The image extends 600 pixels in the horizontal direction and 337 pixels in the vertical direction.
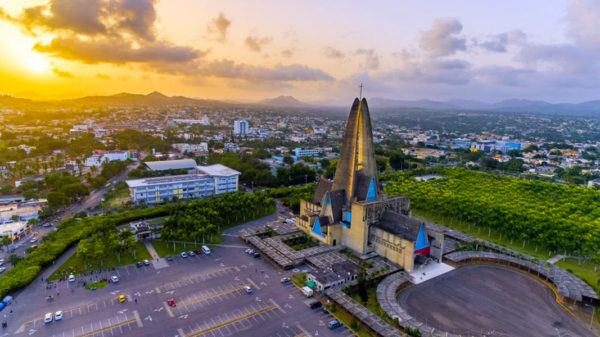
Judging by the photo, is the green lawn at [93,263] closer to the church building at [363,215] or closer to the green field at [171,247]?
the green field at [171,247]

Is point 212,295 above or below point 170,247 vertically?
below

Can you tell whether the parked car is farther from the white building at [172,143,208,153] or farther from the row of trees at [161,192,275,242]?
the white building at [172,143,208,153]

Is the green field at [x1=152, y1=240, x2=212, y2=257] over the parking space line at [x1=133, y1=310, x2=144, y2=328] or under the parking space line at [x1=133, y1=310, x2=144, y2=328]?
over

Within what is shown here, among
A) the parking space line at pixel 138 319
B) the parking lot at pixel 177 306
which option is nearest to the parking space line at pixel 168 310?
the parking lot at pixel 177 306

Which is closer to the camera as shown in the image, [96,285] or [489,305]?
[489,305]

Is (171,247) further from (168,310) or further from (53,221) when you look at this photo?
(53,221)

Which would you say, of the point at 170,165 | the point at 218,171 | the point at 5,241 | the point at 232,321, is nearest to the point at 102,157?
the point at 170,165

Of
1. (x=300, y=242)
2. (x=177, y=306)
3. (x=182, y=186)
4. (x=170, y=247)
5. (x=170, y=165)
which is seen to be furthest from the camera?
(x=170, y=165)

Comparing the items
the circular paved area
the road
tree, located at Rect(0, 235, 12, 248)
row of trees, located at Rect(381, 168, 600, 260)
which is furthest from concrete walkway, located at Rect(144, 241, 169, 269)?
row of trees, located at Rect(381, 168, 600, 260)
